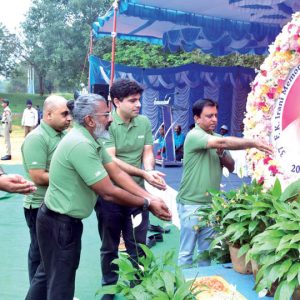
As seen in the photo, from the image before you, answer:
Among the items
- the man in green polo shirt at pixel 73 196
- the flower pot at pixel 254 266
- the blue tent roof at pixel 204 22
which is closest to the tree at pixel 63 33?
the blue tent roof at pixel 204 22

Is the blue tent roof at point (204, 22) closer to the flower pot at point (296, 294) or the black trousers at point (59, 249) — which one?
the black trousers at point (59, 249)

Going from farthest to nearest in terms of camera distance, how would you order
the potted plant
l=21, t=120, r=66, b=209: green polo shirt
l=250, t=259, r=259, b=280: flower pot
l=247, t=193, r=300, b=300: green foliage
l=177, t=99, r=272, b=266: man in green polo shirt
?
l=177, t=99, r=272, b=266: man in green polo shirt, l=21, t=120, r=66, b=209: green polo shirt, the potted plant, l=250, t=259, r=259, b=280: flower pot, l=247, t=193, r=300, b=300: green foliage

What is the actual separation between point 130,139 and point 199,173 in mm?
575

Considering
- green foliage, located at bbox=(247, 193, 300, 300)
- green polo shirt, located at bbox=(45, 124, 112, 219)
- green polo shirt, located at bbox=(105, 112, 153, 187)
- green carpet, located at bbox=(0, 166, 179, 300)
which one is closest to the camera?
green foliage, located at bbox=(247, 193, 300, 300)

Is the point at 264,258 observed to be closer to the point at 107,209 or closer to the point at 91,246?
the point at 107,209

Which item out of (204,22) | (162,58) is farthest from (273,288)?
(162,58)

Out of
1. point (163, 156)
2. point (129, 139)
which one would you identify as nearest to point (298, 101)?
point (129, 139)

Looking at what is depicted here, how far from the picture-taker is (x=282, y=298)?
1708mm

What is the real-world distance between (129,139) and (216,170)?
68cm

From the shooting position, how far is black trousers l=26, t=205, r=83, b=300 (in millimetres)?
2488

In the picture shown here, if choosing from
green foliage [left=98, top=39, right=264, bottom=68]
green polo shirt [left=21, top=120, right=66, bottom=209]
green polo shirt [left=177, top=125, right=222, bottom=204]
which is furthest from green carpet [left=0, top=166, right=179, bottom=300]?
green foliage [left=98, top=39, right=264, bottom=68]

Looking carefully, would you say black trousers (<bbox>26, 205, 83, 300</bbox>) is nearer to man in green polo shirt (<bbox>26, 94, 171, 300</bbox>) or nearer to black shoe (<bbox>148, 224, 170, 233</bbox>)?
man in green polo shirt (<bbox>26, 94, 171, 300</bbox>)

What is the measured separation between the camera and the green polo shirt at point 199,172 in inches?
122

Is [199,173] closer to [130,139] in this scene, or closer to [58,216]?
[130,139]
